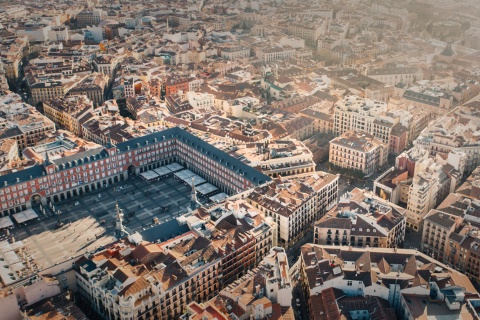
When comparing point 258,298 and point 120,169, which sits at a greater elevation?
point 258,298

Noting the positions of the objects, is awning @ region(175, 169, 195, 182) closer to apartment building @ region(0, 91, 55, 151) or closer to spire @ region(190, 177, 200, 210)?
spire @ region(190, 177, 200, 210)

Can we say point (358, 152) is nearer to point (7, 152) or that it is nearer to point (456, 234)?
point (456, 234)

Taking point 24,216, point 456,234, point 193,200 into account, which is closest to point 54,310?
point 193,200

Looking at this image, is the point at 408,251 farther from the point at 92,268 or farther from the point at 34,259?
the point at 34,259

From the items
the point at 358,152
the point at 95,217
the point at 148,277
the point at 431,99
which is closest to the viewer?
the point at 148,277

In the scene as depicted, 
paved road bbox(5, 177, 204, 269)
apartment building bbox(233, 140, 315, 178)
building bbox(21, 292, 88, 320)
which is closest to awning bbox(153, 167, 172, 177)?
paved road bbox(5, 177, 204, 269)

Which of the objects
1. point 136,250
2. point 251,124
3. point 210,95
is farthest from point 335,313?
point 210,95
